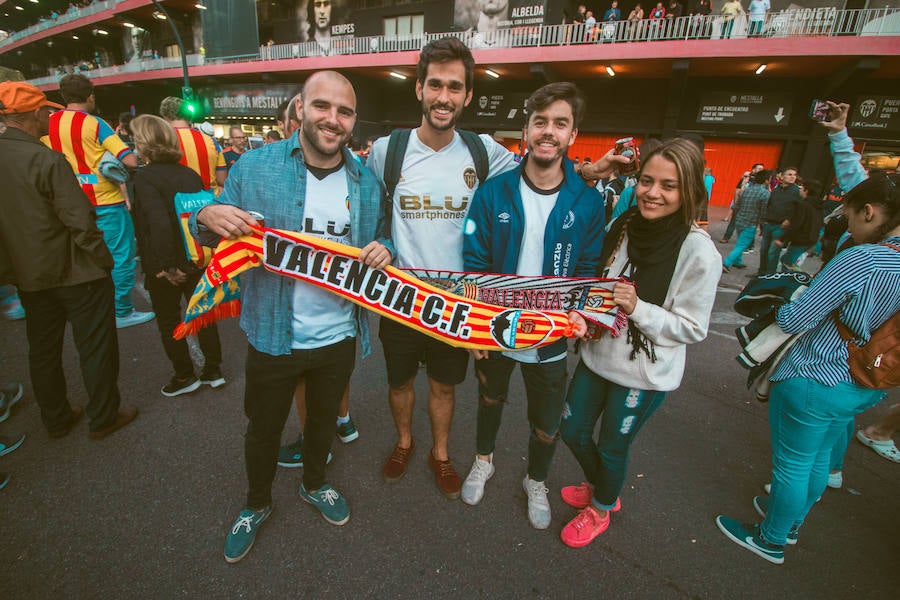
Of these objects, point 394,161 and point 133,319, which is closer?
point 394,161

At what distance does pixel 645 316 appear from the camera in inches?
76.6

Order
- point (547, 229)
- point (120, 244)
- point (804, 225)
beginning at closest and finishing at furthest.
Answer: point (547, 229) < point (120, 244) < point (804, 225)

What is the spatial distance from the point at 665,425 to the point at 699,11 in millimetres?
16397

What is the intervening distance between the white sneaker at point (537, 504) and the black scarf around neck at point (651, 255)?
44.7 inches

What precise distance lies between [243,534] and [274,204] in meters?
1.80

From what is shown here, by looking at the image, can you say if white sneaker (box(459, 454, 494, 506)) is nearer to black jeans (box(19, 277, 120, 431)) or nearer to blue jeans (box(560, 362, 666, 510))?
blue jeans (box(560, 362, 666, 510))

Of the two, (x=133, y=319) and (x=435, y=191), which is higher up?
(x=435, y=191)

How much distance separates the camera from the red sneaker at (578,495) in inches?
107

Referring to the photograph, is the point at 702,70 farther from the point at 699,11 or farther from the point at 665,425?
the point at 665,425

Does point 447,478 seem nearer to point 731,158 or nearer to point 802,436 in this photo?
point 802,436

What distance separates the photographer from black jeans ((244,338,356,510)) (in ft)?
6.97

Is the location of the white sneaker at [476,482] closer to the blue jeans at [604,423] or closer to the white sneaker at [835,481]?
the blue jeans at [604,423]

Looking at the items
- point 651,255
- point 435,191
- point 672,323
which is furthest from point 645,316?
point 435,191

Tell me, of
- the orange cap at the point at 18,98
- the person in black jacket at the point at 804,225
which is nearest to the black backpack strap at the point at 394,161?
the orange cap at the point at 18,98
